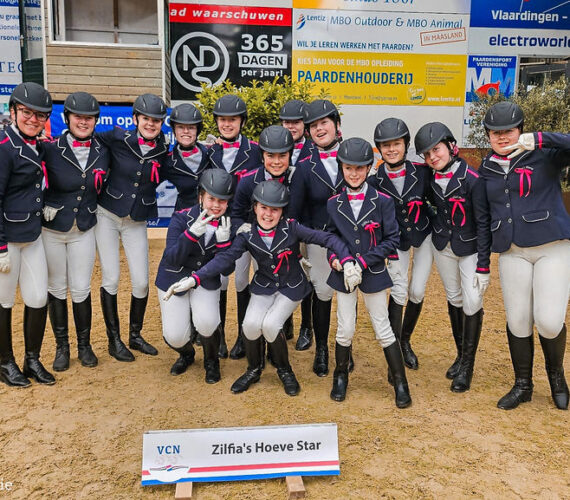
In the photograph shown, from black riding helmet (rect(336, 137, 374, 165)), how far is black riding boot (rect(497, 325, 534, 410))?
5.21 feet

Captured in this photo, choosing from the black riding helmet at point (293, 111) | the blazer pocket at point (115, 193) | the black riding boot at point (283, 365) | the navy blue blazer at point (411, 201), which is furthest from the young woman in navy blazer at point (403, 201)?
the blazer pocket at point (115, 193)

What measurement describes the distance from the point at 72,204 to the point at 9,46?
300 inches

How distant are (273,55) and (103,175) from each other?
6870 millimetres

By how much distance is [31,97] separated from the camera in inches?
147

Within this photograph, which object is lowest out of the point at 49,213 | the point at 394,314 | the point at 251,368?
the point at 251,368

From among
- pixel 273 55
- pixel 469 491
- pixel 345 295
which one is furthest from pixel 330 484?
pixel 273 55

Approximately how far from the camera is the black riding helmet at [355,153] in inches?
143

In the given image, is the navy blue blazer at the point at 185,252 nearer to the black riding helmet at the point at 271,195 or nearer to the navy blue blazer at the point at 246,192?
the navy blue blazer at the point at 246,192

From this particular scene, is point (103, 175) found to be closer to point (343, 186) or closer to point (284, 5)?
point (343, 186)

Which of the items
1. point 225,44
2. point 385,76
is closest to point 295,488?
point 225,44

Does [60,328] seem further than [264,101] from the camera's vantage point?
No

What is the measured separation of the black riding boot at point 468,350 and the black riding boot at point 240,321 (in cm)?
171

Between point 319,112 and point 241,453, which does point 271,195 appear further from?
point 241,453

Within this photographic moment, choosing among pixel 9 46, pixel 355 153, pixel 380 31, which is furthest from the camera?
pixel 380 31
